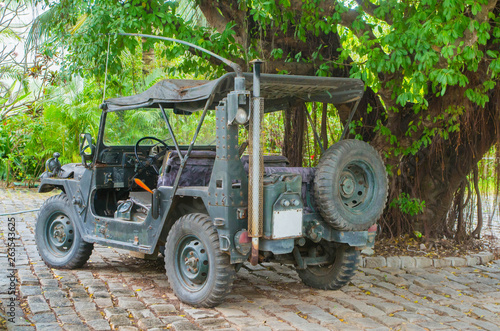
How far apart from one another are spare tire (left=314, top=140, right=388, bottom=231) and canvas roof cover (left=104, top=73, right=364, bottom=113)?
0.75m

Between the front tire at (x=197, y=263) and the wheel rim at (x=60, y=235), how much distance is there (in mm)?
1871

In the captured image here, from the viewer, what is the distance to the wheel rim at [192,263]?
17.7 ft

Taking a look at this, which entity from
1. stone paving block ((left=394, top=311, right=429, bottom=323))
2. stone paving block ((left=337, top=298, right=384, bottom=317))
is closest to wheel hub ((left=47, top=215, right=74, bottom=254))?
stone paving block ((left=337, top=298, right=384, bottom=317))

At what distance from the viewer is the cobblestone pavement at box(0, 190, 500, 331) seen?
4.94 m

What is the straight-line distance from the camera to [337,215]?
17.9 ft

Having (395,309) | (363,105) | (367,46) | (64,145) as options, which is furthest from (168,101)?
(64,145)

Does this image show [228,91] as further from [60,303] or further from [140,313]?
[60,303]

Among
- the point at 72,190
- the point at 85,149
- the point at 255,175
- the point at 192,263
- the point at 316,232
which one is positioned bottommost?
the point at 192,263

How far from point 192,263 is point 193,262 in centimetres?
2

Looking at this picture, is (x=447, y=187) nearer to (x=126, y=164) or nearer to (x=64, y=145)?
(x=126, y=164)

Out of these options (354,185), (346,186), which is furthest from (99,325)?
(354,185)

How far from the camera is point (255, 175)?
16.7ft

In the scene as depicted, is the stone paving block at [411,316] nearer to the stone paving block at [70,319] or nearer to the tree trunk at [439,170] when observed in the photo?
the stone paving block at [70,319]

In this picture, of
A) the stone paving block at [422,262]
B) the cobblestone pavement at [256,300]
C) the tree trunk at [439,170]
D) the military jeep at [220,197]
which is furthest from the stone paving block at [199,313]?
the tree trunk at [439,170]
